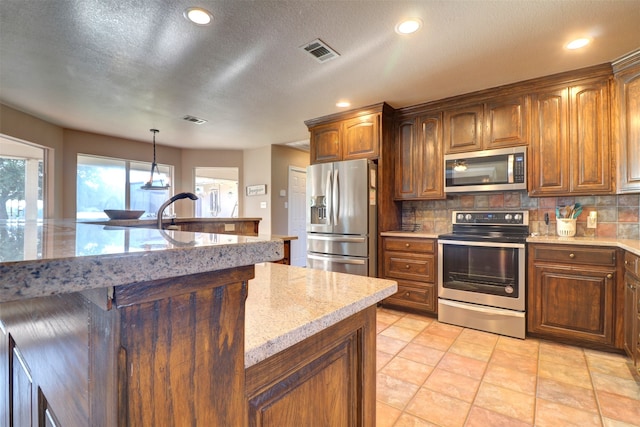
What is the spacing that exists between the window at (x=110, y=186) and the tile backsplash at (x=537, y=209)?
14.7ft

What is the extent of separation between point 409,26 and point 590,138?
73.3 inches

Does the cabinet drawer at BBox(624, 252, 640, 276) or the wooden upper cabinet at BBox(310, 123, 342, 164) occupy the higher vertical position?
the wooden upper cabinet at BBox(310, 123, 342, 164)

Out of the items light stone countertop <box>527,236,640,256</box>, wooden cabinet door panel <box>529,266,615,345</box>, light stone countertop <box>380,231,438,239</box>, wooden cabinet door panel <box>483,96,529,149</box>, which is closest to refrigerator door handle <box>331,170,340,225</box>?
light stone countertop <box>380,231,438,239</box>

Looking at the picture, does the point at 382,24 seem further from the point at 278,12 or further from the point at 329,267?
the point at 329,267

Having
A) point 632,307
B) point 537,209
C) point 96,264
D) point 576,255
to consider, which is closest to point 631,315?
point 632,307

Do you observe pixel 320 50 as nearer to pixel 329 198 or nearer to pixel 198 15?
pixel 198 15

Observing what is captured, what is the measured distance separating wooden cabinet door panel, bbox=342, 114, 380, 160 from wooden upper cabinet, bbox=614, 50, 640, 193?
6.51ft

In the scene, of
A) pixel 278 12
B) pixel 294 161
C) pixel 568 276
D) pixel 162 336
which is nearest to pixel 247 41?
pixel 278 12

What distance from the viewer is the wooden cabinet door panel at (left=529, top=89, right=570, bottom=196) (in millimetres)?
2621

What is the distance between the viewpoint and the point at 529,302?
8.32 ft

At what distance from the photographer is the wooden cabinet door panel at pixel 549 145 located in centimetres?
262

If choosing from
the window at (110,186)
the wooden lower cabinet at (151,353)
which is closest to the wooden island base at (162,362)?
the wooden lower cabinet at (151,353)

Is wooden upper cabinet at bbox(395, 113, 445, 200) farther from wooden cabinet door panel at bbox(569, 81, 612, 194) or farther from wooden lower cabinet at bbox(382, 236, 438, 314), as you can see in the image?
wooden cabinet door panel at bbox(569, 81, 612, 194)

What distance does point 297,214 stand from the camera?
19.7 feet
